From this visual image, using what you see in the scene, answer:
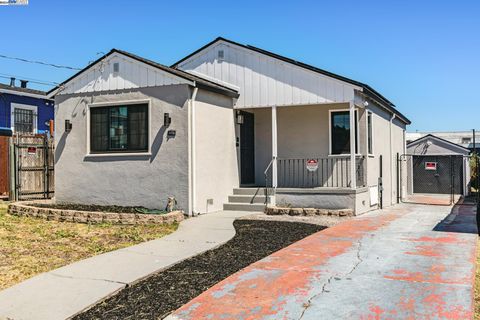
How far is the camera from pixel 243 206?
12.2 m

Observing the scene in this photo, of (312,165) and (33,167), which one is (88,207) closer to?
(33,167)

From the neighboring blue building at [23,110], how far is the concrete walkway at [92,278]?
45.9 feet

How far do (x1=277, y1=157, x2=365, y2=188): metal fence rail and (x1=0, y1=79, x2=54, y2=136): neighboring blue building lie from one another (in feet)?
36.9

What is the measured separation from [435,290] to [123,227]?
6.36 meters

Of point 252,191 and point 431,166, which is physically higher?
point 431,166

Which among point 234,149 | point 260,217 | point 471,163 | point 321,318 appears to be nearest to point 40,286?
point 321,318

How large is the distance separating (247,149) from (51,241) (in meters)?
7.18

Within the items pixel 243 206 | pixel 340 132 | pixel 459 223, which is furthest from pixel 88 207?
pixel 459 223

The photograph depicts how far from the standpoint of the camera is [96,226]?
938 cm

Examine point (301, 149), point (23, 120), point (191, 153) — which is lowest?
point (191, 153)

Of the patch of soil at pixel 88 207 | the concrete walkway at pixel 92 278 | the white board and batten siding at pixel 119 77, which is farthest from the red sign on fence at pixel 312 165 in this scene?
the patch of soil at pixel 88 207

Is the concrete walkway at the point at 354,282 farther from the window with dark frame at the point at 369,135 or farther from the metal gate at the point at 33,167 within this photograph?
the metal gate at the point at 33,167

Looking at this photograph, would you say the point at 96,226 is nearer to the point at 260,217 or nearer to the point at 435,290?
the point at 260,217

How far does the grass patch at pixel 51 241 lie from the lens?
5.99 m
